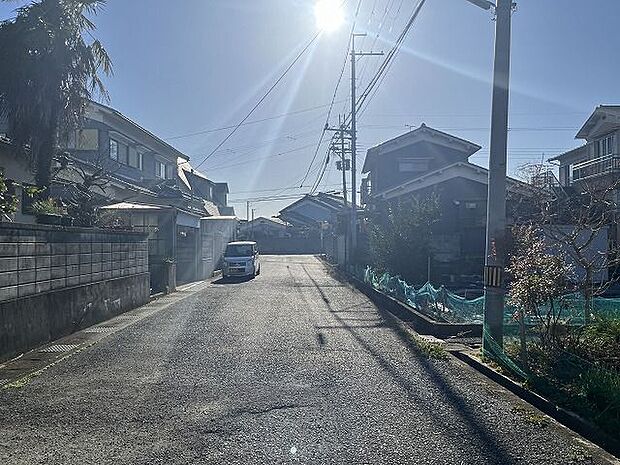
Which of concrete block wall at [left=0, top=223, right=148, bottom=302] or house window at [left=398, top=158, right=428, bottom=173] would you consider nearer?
concrete block wall at [left=0, top=223, right=148, bottom=302]

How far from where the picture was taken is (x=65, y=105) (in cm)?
1695

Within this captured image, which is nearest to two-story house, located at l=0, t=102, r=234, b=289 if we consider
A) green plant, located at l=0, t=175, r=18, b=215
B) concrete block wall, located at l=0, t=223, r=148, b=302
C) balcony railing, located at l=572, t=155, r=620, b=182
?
concrete block wall, located at l=0, t=223, r=148, b=302

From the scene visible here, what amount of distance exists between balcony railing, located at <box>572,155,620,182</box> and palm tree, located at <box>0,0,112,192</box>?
20471 millimetres

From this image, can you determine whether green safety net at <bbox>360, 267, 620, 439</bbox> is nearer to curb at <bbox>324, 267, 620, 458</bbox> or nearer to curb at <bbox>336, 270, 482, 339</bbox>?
curb at <bbox>324, 267, 620, 458</bbox>

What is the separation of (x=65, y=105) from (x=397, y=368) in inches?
481

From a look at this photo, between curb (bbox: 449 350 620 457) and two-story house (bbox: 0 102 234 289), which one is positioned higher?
two-story house (bbox: 0 102 234 289)

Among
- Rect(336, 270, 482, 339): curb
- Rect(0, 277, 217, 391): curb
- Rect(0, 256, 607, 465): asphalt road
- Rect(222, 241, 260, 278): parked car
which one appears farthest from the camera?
Rect(222, 241, 260, 278): parked car

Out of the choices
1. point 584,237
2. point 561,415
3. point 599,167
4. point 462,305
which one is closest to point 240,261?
point 584,237

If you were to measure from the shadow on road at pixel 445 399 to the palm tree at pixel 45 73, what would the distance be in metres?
10.1

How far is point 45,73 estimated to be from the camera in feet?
53.2

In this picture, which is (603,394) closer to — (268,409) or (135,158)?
(268,409)

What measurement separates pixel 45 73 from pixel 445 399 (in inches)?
533

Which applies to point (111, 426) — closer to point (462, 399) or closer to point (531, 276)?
point (462, 399)

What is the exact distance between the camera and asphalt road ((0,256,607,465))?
5.38 m
